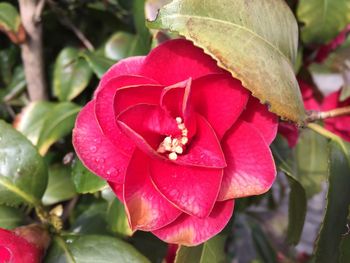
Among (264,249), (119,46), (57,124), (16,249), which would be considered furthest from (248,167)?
(264,249)

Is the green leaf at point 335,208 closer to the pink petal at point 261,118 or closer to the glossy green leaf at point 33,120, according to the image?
the pink petal at point 261,118

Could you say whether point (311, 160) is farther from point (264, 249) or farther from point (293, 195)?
point (264, 249)

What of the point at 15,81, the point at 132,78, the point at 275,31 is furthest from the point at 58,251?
the point at 15,81

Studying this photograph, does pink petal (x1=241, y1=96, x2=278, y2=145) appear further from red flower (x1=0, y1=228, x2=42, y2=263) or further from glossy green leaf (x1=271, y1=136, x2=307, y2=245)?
red flower (x1=0, y1=228, x2=42, y2=263)

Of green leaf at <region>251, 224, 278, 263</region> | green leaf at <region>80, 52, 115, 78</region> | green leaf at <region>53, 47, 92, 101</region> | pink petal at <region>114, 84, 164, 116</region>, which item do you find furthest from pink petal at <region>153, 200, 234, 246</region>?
green leaf at <region>251, 224, 278, 263</region>

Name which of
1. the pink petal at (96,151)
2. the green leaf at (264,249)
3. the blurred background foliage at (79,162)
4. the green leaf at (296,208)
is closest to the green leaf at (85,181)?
the blurred background foliage at (79,162)

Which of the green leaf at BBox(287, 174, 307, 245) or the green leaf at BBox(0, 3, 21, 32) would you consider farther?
the green leaf at BBox(0, 3, 21, 32)

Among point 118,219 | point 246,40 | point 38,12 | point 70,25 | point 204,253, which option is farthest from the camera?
point 70,25
